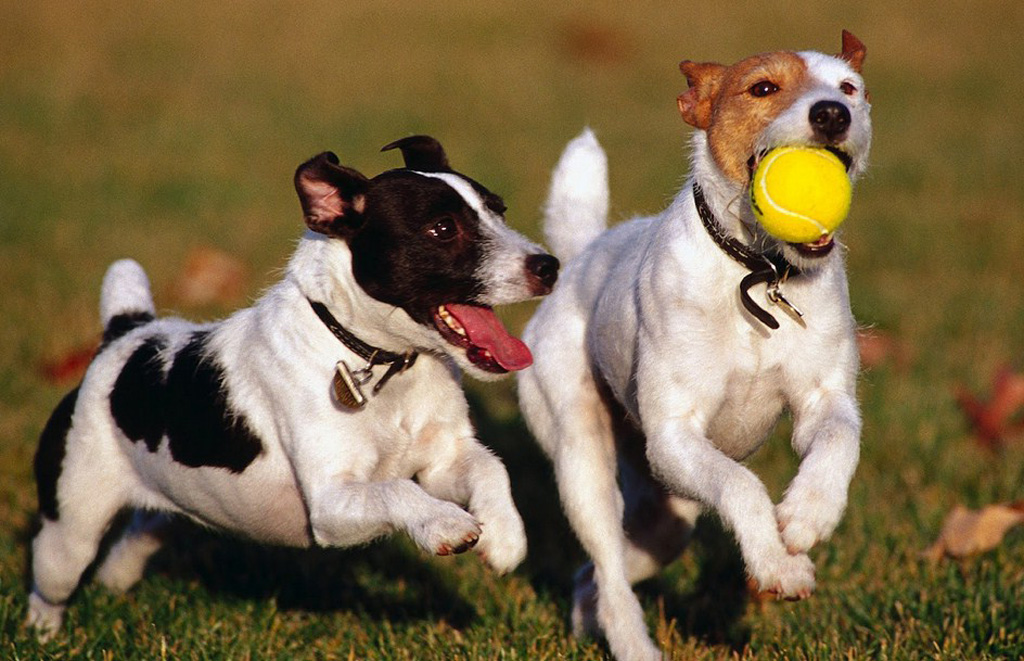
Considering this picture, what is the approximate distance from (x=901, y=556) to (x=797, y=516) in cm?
209

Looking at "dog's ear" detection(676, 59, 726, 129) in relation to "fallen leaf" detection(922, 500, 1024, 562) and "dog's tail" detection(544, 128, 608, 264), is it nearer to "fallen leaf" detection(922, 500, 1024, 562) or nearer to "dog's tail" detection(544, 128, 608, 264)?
"dog's tail" detection(544, 128, 608, 264)

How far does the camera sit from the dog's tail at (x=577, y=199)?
19.5 ft

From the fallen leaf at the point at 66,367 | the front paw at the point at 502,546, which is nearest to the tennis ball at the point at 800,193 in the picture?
the front paw at the point at 502,546

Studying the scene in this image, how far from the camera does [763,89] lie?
14.8 feet

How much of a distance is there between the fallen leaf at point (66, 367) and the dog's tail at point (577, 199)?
3.23 meters

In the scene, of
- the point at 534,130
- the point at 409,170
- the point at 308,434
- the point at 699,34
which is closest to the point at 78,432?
the point at 308,434

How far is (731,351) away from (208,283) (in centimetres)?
579

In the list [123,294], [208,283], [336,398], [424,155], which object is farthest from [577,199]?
[208,283]

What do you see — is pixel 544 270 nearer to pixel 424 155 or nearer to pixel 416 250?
pixel 416 250

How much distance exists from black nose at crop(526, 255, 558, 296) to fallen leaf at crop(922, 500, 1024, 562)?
228 cm

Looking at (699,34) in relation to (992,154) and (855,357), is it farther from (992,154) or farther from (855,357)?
(855,357)

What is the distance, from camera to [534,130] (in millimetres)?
16141

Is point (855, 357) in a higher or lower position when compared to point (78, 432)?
higher

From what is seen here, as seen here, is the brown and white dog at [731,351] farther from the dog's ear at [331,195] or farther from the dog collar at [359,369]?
the dog's ear at [331,195]
